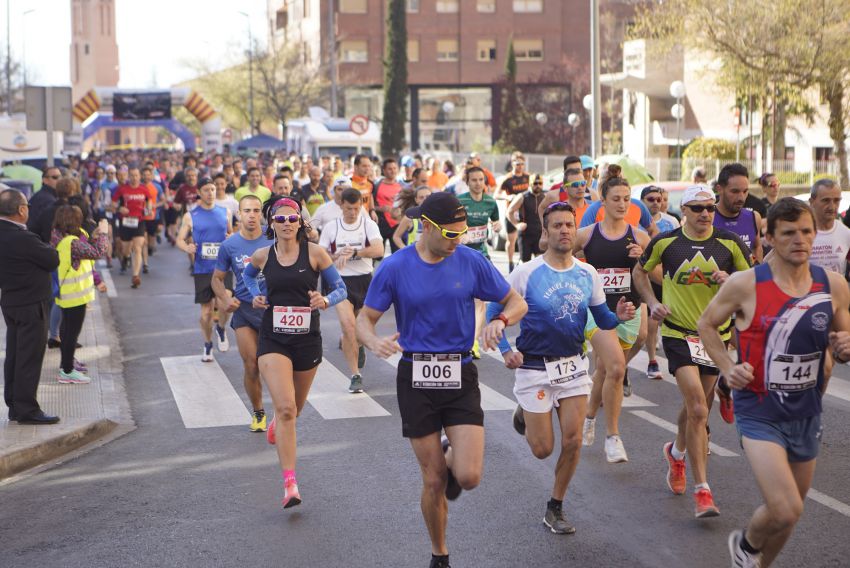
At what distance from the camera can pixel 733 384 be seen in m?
5.70

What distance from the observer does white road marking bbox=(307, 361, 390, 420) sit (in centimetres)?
1072

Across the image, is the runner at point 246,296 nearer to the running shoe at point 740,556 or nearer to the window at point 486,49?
the running shoe at point 740,556

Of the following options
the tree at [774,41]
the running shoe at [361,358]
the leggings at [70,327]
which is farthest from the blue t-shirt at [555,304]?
the tree at [774,41]

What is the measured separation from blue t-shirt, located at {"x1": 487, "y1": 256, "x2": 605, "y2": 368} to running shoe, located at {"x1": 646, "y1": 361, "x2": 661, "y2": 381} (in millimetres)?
4991

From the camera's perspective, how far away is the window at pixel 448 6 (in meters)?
77.6

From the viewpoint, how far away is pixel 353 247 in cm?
1199

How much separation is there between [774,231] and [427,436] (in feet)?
6.40

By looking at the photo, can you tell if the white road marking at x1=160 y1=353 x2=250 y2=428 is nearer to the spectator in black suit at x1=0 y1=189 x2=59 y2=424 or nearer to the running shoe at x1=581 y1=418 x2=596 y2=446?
the spectator in black suit at x1=0 y1=189 x2=59 y2=424

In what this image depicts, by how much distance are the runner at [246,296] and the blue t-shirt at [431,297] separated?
2.97 meters

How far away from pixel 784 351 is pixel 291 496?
3.19 metres

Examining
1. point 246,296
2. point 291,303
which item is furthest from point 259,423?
point 291,303

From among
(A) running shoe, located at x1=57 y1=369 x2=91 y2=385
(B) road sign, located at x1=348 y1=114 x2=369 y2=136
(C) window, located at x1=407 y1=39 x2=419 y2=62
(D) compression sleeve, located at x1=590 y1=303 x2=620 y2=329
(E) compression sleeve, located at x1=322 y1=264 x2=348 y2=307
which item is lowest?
(A) running shoe, located at x1=57 y1=369 x2=91 y2=385

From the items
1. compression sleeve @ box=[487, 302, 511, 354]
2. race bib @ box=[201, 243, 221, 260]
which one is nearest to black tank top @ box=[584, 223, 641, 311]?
compression sleeve @ box=[487, 302, 511, 354]

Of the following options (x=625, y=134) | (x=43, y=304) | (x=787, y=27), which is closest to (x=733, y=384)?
(x=43, y=304)
